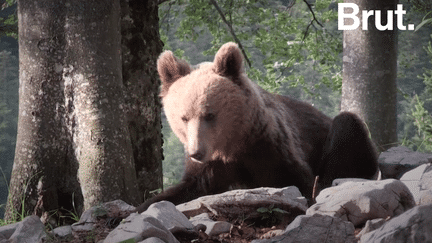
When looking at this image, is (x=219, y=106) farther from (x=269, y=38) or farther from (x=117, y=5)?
(x=269, y=38)

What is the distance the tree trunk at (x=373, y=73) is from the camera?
22.3 feet

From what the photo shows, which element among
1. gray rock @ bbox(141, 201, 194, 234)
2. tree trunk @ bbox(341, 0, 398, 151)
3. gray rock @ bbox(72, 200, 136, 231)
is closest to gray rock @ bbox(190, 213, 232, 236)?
gray rock @ bbox(141, 201, 194, 234)

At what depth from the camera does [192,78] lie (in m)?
4.18

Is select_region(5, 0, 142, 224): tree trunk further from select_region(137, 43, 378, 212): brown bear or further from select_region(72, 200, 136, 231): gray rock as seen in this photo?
select_region(137, 43, 378, 212): brown bear

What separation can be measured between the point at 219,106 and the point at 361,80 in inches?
137

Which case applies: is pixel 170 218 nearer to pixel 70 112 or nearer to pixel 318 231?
pixel 318 231

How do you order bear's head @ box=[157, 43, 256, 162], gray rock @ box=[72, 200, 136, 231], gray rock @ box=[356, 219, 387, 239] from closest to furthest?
gray rock @ box=[356, 219, 387, 239], gray rock @ box=[72, 200, 136, 231], bear's head @ box=[157, 43, 256, 162]

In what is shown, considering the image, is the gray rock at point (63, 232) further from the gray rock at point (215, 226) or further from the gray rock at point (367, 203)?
the gray rock at point (367, 203)

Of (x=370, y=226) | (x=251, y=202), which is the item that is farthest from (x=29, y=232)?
(x=370, y=226)

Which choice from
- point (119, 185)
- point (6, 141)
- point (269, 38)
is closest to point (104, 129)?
point (119, 185)

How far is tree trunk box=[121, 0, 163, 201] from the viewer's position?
16.1 feet

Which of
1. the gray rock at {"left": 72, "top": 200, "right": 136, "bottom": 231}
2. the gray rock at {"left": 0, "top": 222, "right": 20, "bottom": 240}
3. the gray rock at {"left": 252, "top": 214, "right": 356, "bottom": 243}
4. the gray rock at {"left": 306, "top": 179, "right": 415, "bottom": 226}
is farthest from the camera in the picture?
the gray rock at {"left": 72, "top": 200, "right": 136, "bottom": 231}

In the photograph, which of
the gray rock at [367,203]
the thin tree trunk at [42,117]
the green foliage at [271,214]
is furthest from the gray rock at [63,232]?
the gray rock at [367,203]

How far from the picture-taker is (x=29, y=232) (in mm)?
3059
